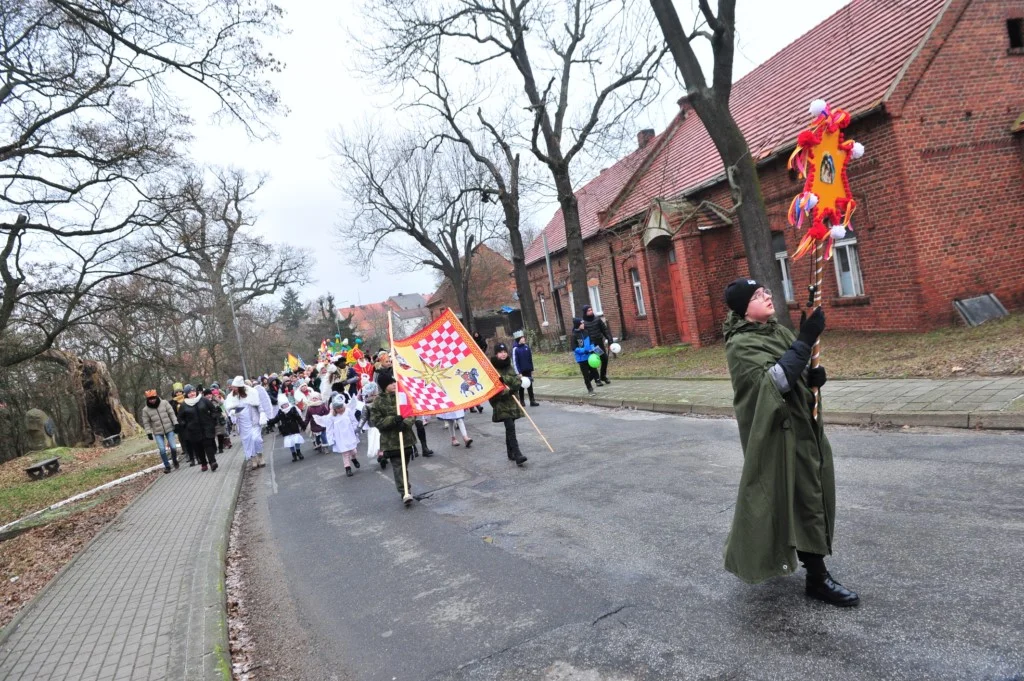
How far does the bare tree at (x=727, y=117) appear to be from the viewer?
41.3 ft

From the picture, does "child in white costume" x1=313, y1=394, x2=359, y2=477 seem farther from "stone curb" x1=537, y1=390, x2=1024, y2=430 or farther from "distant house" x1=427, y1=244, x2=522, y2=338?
"distant house" x1=427, y1=244, x2=522, y2=338

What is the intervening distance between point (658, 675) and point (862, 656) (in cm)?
99

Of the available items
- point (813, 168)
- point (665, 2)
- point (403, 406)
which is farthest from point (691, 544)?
point (665, 2)

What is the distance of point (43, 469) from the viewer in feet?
63.6

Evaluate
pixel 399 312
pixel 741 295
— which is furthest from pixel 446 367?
pixel 399 312

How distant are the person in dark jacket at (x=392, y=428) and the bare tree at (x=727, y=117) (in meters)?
7.69

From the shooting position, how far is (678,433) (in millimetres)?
9812

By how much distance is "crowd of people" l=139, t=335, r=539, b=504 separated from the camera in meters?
9.26

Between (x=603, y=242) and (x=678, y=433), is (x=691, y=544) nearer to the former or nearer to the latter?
(x=678, y=433)

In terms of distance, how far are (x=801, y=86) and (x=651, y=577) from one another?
56.6 ft

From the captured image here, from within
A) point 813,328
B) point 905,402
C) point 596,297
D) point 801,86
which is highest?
point 801,86

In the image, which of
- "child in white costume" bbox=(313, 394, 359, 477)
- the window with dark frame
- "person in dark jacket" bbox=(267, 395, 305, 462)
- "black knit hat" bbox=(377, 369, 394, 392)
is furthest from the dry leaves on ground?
the window with dark frame

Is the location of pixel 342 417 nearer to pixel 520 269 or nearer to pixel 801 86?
pixel 801 86

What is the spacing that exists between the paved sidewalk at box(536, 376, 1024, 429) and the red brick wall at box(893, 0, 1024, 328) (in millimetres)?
4694
